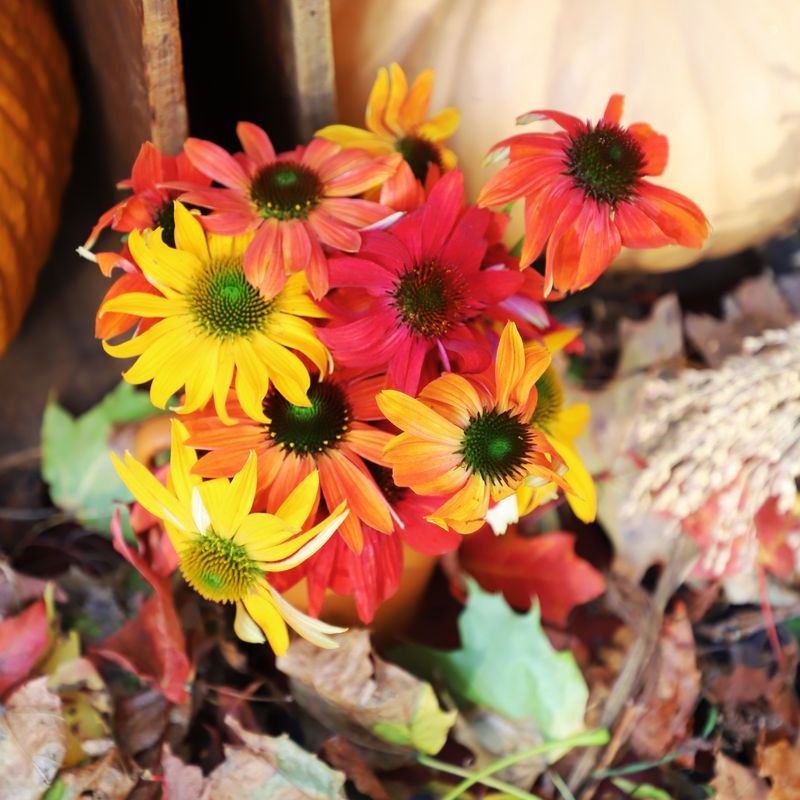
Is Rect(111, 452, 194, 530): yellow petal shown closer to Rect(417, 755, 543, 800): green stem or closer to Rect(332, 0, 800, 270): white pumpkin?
Rect(417, 755, 543, 800): green stem

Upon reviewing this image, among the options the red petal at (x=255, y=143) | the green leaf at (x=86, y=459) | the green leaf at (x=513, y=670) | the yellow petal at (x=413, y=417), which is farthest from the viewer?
the green leaf at (x=86, y=459)

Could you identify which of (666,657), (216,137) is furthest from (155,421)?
(666,657)

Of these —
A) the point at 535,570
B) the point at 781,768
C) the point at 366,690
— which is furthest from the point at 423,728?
the point at 781,768

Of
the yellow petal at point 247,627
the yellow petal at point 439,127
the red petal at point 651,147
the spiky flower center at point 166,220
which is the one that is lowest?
the yellow petal at point 247,627

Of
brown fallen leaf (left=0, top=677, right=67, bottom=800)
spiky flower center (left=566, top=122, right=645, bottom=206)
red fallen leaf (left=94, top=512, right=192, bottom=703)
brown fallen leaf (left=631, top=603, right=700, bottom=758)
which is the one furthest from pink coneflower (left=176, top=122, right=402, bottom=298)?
brown fallen leaf (left=631, top=603, right=700, bottom=758)

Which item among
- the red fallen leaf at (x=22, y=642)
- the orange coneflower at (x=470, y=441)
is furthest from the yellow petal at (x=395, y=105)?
the red fallen leaf at (x=22, y=642)

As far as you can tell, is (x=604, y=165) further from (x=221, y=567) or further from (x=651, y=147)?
(x=221, y=567)

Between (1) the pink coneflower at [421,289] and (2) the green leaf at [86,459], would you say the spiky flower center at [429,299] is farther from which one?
(2) the green leaf at [86,459]
